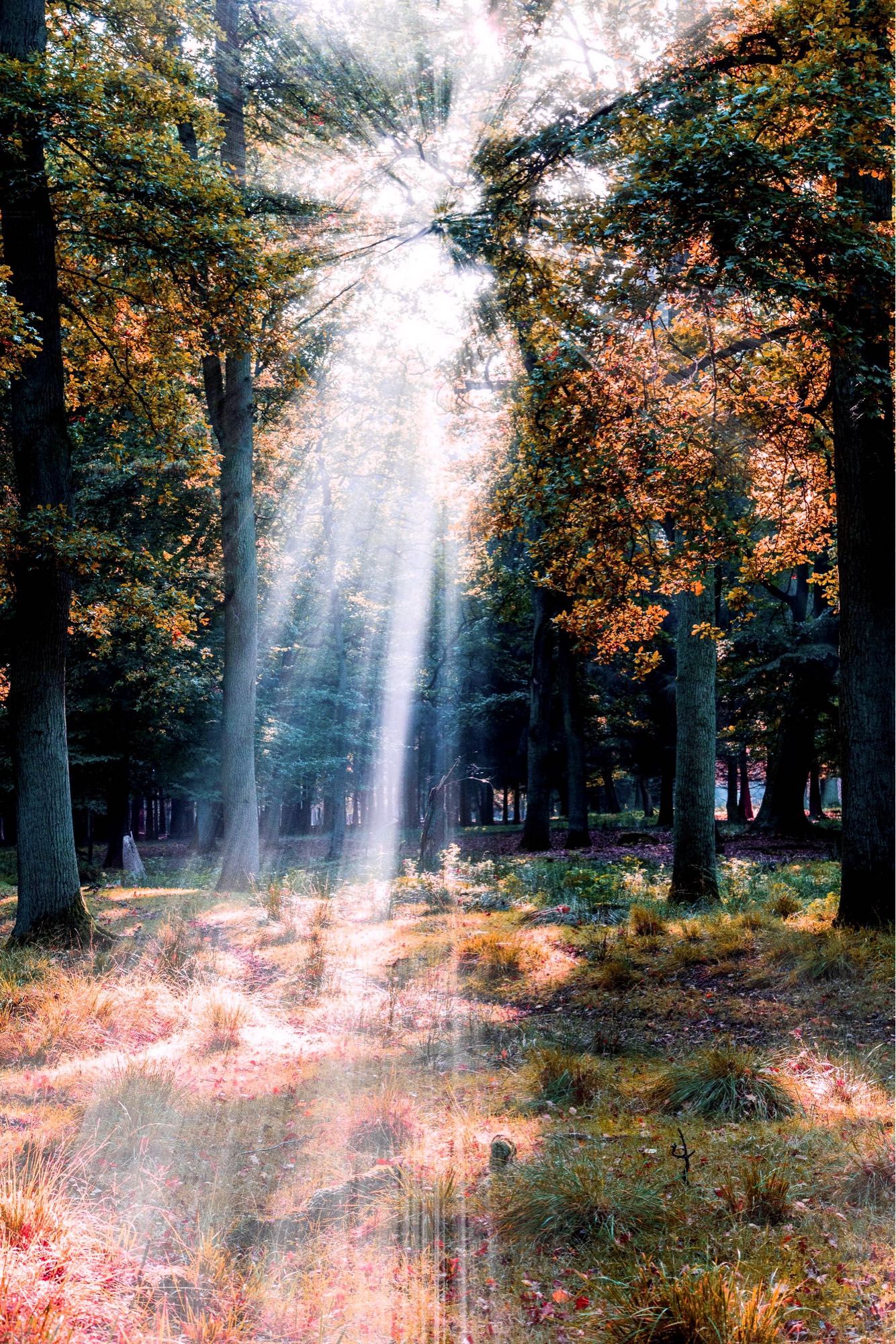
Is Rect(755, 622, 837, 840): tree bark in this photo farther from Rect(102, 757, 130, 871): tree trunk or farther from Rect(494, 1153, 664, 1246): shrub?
→ Rect(494, 1153, 664, 1246): shrub

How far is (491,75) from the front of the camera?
9250mm

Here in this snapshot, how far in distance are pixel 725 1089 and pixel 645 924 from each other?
4.38 m

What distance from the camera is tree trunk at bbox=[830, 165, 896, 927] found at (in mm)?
7672

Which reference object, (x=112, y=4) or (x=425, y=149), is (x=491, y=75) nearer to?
(x=425, y=149)

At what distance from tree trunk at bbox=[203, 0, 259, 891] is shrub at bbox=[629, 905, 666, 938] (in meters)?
6.55

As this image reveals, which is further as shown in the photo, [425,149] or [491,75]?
[425,149]

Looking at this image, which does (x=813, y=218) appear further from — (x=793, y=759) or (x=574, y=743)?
(x=793, y=759)

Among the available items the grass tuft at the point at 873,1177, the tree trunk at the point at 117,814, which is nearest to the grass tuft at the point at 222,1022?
the grass tuft at the point at 873,1177

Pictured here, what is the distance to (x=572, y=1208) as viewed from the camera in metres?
3.54

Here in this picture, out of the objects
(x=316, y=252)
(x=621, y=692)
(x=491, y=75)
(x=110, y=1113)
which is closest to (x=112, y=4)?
(x=316, y=252)

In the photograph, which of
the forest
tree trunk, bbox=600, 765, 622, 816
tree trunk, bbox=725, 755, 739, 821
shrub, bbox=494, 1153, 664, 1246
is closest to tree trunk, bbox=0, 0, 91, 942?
the forest

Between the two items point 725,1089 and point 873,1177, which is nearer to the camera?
point 873,1177

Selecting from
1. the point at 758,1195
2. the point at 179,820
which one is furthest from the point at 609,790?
the point at 758,1195

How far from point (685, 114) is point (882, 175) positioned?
1637 mm
